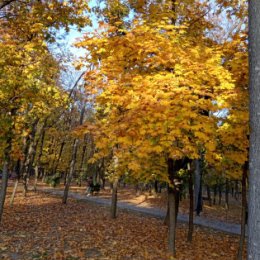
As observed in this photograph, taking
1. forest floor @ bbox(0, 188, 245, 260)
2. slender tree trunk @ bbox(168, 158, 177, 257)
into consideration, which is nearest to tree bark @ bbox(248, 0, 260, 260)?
slender tree trunk @ bbox(168, 158, 177, 257)

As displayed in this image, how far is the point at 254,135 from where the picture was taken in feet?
10.6

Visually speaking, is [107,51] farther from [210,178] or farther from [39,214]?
[210,178]

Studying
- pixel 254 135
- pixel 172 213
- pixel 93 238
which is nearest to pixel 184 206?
pixel 93 238

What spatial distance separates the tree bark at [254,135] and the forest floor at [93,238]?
20.0 feet

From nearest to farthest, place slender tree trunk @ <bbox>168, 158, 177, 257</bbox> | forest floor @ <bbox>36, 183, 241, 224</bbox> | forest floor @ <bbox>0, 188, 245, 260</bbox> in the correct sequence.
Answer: forest floor @ <bbox>0, 188, 245, 260</bbox> → slender tree trunk @ <bbox>168, 158, 177, 257</bbox> → forest floor @ <bbox>36, 183, 241, 224</bbox>

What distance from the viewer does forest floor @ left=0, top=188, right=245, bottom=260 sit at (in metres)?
8.64

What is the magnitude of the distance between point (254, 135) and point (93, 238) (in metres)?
8.72

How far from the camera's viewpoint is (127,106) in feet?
20.6

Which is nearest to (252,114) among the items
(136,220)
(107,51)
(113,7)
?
(107,51)

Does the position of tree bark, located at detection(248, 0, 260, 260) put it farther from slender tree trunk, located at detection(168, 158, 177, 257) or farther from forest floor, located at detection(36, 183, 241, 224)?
forest floor, located at detection(36, 183, 241, 224)

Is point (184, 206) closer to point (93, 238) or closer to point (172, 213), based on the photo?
point (93, 238)

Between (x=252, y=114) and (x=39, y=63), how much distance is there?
25.0ft

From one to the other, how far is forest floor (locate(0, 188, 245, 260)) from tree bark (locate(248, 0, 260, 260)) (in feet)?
20.0

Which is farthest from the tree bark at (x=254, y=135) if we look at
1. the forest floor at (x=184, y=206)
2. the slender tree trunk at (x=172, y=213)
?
the forest floor at (x=184, y=206)
